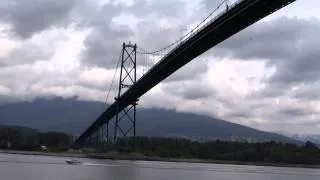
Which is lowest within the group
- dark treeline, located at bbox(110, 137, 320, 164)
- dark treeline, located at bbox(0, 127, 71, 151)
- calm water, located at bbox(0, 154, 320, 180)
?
calm water, located at bbox(0, 154, 320, 180)

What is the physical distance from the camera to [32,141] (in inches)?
5428

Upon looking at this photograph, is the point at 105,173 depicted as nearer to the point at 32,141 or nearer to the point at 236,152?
the point at 236,152

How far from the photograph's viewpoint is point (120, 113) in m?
83.9

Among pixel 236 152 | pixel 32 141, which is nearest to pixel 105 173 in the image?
pixel 236 152

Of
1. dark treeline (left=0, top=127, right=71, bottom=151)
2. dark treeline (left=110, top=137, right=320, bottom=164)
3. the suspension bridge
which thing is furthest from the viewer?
dark treeline (left=0, top=127, right=71, bottom=151)

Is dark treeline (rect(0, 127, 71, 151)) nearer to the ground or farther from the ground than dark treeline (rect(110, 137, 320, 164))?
farther from the ground

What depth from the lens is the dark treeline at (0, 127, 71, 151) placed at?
418ft

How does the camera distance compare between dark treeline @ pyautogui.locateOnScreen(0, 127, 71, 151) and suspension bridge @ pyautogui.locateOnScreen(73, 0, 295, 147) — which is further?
dark treeline @ pyautogui.locateOnScreen(0, 127, 71, 151)

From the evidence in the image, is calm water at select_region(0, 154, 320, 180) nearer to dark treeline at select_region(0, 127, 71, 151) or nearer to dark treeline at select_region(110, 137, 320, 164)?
dark treeline at select_region(110, 137, 320, 164)

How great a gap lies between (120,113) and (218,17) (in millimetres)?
45609

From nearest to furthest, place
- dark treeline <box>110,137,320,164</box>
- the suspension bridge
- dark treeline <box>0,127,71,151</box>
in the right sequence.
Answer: the suspension bridge
dark treeline <box>110,137,320,164</box>
dark treeline <box>0,127,71,151</box>

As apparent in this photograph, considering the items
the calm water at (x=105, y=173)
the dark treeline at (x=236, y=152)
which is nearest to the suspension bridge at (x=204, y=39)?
the calm water at (x=105, y=173)

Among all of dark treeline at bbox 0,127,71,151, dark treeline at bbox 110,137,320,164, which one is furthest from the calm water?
dark treeline at bbox 0,127,71,151

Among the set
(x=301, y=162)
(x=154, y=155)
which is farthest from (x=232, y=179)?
(x=301, y=162)
